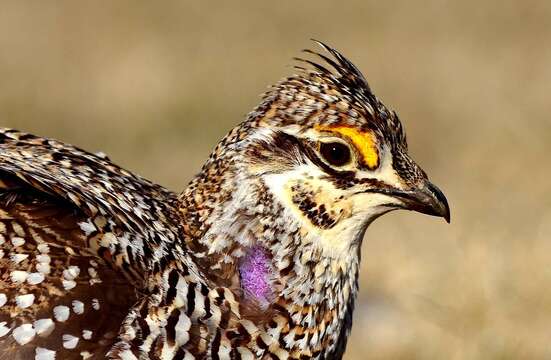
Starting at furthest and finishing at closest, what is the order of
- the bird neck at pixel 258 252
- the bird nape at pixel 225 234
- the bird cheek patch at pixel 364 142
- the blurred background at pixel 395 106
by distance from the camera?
the blurred background at pixel 395 106
the bird neck at pixel 258 252
the bird cheek patch at pixel 364 142
the bird nape at pixel 225 234

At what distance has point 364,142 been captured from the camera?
16.2 ft

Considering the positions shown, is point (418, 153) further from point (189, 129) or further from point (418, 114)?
point (189, 129)

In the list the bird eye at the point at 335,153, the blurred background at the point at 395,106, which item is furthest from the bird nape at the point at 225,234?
the blurred background at the point at 395,106

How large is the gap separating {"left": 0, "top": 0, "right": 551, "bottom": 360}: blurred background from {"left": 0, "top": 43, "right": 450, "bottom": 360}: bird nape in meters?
1.84

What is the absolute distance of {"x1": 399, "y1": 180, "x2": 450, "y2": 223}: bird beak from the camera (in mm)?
4992

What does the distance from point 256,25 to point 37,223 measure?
11.2 meters

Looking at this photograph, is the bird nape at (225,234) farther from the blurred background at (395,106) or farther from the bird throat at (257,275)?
the blurred background at (395,106)

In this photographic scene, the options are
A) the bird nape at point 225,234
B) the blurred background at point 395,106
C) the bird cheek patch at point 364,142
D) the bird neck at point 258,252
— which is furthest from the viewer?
the blurred background at point 395,106

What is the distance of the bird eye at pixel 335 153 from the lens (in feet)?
16.3

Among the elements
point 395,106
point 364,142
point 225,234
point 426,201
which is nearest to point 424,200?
point 426,201

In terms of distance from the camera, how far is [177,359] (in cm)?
460

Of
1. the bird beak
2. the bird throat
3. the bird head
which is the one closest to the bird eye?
the bird head

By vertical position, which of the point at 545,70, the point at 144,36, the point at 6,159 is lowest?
the point at 6,159

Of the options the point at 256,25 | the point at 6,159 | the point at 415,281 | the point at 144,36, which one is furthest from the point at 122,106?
the point at 6,159
